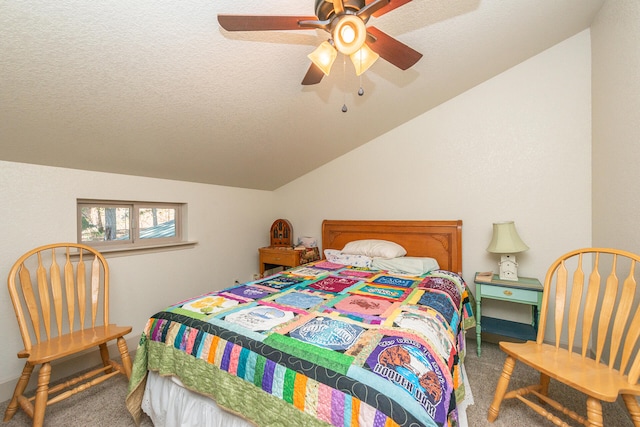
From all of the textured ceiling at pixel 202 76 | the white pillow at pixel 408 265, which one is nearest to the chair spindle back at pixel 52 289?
the textured ceiling at pixel 202 76

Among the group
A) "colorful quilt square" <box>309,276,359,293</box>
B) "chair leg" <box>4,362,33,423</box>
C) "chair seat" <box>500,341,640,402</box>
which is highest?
"colorful quilt square" <box>309,276,359,293</box>

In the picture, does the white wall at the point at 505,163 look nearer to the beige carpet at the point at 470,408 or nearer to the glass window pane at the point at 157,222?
the beige carpet at the point at 470,408

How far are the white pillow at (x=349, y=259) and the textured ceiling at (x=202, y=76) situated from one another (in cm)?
127

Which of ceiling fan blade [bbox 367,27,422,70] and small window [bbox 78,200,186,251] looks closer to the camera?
ceiling fan blade [bbox 367,27,422,70]

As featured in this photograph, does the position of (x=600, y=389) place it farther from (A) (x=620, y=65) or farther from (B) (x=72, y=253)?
(B) (x=72, y=253)

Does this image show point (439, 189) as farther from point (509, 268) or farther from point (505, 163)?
point (509, 268)

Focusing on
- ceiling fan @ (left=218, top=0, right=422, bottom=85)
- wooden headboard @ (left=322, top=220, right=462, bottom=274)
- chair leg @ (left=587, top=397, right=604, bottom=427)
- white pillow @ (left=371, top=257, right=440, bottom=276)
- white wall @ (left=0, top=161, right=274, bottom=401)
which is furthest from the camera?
wooden headboard @ (left=322, top=220, right=462, bottom=274)

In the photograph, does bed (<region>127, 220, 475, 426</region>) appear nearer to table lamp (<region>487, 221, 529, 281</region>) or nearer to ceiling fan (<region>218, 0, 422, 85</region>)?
table lamp (<region>487, 221, 529, 281</region>)

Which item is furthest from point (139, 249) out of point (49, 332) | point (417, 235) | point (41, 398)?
point (417, 235)

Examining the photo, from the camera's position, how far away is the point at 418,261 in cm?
251

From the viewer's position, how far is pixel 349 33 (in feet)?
3.66

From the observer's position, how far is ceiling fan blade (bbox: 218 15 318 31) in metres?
1.06

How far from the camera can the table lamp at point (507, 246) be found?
7.38 feet

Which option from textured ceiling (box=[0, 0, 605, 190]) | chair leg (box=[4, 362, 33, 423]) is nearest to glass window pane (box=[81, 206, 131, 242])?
textured ceiling (box=[0, 0, 605, 190])
